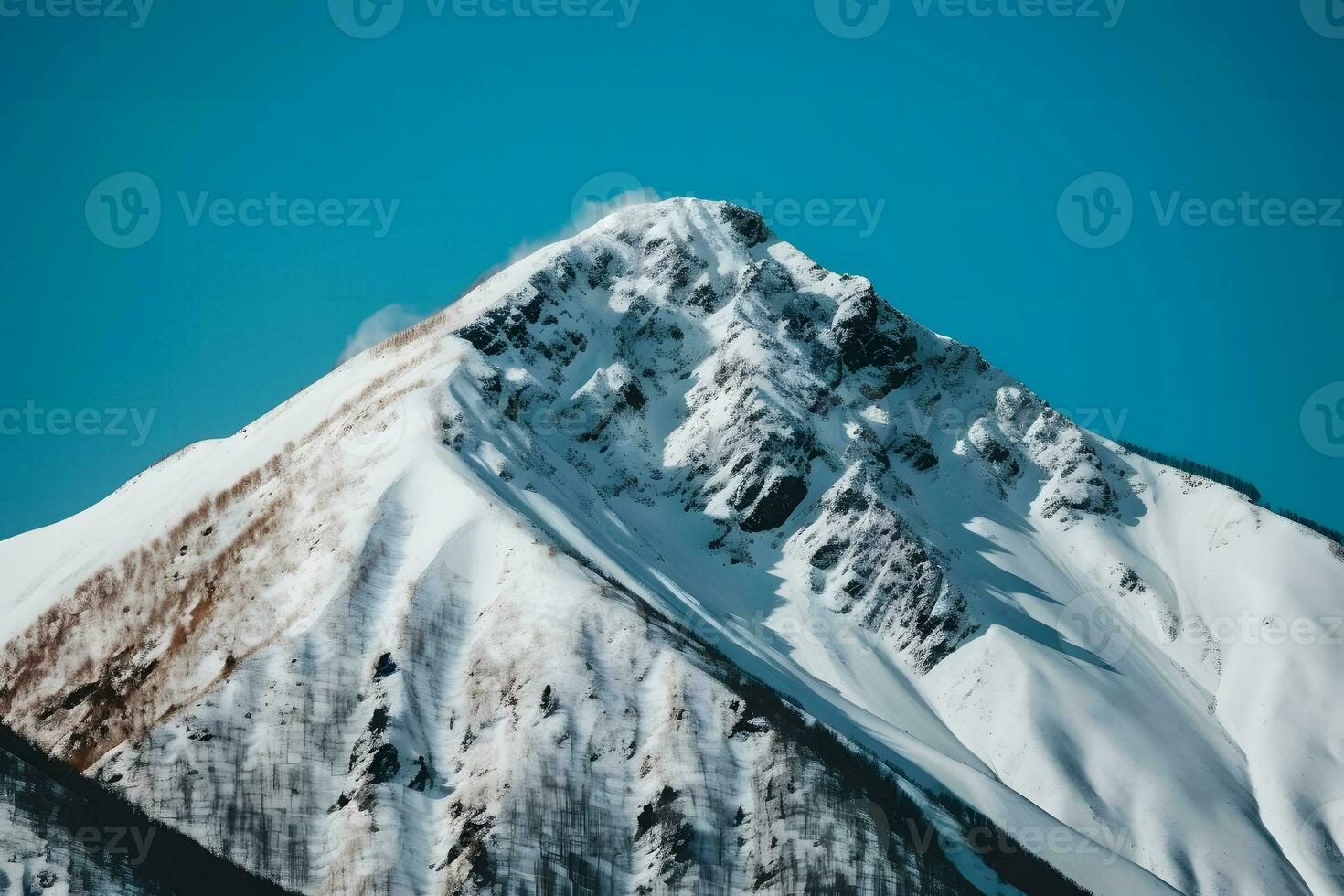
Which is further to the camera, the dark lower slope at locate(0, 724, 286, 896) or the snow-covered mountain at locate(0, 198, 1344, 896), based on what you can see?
the snow-covered mountain at locate(0, 198, 1344, 896)

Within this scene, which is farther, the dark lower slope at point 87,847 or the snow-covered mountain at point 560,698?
the snow-covered mountain at point 560,698

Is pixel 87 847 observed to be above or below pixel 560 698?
below

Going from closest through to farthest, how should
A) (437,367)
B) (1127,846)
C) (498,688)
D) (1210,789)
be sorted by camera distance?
1. (498,688)
2. (1127,846)
3. (1210,789)
4. (437,367)

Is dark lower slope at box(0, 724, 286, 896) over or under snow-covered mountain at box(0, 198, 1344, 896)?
under

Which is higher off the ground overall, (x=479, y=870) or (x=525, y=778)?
(x=525, y=778)

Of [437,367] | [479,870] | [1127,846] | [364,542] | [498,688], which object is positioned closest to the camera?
[479,870]

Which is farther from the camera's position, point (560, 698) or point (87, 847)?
point (560, 698)

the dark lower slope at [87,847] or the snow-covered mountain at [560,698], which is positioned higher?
the snow-covered mountain at [560,698]

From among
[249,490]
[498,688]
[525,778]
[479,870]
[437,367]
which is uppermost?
[437,367]

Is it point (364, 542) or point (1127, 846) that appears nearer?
point (364, 542)

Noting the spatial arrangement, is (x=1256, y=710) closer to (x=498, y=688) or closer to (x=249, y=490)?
(x=498, y=688)

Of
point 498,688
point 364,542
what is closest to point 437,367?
point 364,542
